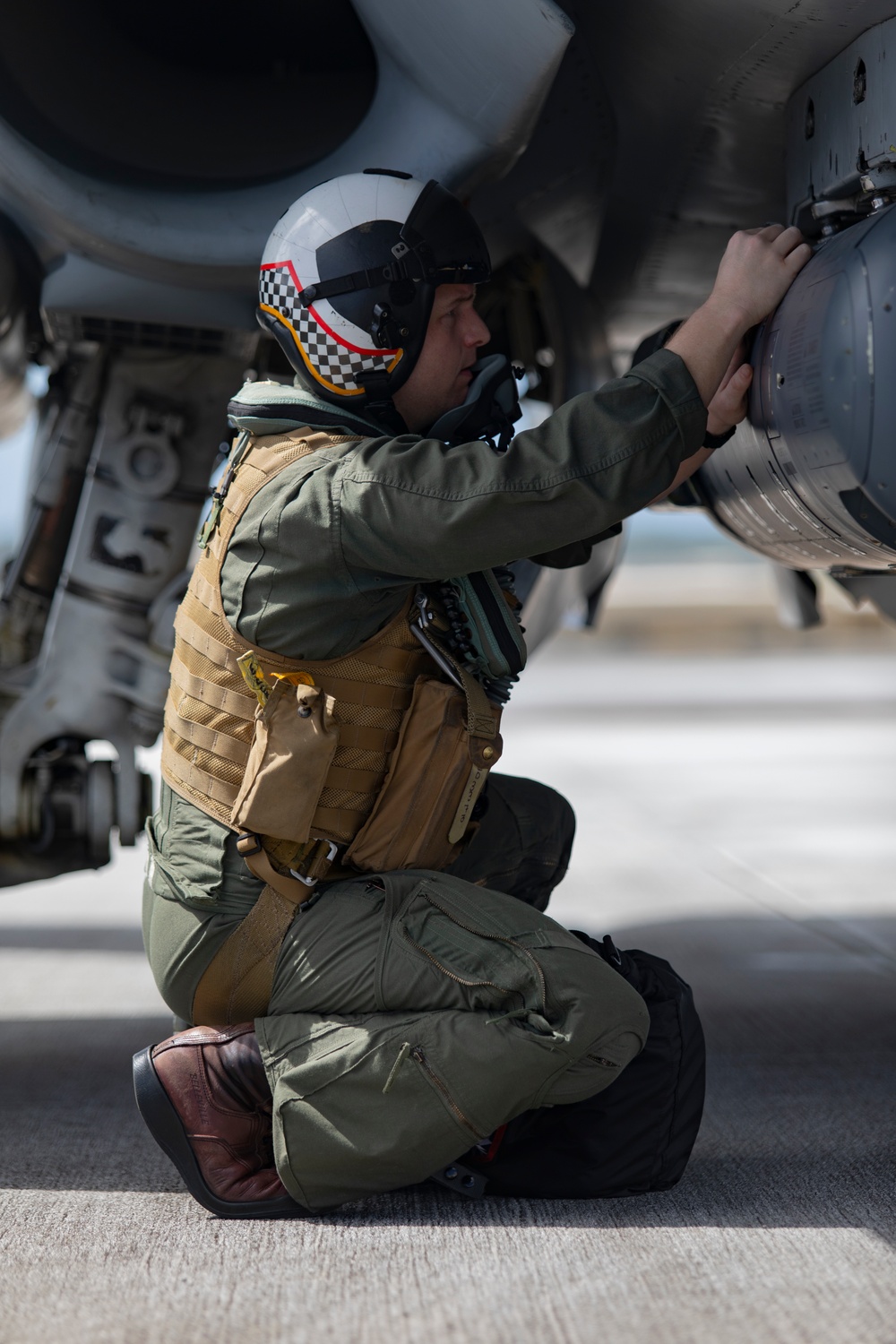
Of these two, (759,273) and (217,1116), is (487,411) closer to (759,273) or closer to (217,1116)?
(759,273)

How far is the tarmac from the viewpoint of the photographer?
5.03 feet

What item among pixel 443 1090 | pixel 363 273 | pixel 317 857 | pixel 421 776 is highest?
pixel 363 273

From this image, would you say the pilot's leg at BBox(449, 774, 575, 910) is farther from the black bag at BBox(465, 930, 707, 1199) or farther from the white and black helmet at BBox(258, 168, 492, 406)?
the white and black helmet at BBox(258, 168, 492, 406)

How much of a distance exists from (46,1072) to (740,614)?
18.8 m

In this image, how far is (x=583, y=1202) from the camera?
200 centimetres

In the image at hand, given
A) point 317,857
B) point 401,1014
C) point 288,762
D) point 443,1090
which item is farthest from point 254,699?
point 443,1090

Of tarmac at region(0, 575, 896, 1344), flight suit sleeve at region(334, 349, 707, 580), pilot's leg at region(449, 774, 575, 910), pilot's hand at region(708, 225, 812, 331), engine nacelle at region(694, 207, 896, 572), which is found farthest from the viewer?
pilot's leg at region(449, 774, 575, 910)

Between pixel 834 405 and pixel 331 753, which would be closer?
pixel 834 405

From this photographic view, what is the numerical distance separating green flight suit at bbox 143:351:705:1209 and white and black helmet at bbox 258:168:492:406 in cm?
19

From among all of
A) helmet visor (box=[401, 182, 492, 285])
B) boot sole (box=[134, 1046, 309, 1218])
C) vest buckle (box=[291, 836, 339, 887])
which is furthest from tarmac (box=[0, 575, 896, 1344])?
helmet visor (box=[401, 182, 492, 285])

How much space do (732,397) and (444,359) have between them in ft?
1.48

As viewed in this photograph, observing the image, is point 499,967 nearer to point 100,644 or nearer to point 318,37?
point 100,644

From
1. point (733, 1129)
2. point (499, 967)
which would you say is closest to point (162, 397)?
point (499, 967)

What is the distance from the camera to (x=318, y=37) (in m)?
2.62
